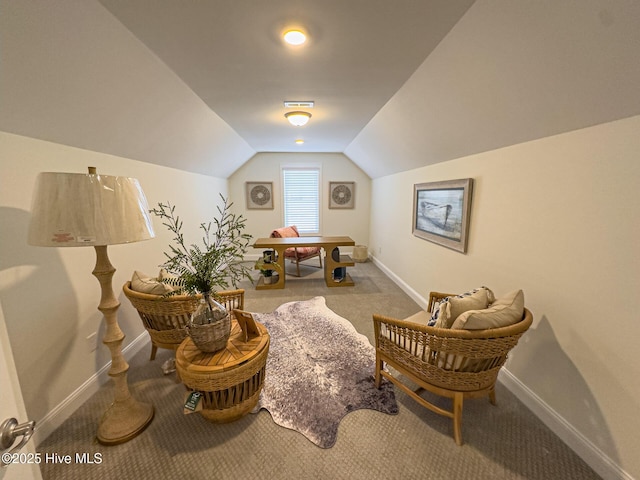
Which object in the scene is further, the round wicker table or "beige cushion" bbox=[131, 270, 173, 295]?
"beige cushion" bbox=[131, 270, 173, 295]

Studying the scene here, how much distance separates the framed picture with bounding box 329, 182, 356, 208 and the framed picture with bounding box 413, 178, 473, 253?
2329mm

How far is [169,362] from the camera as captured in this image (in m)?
2.13

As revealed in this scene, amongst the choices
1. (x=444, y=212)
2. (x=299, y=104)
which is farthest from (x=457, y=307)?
(x=299, y=104)

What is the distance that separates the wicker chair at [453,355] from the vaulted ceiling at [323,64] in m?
1.24

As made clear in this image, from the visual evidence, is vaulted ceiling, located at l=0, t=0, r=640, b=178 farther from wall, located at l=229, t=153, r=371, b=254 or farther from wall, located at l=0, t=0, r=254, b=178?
wall, located at l=229, t=153, r=371, b=254

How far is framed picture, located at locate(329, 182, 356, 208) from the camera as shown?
225 inches

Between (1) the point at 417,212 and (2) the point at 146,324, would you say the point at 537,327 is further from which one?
(2) the point at 146,324

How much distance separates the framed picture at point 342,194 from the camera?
5711 millimetres

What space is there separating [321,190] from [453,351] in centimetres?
471

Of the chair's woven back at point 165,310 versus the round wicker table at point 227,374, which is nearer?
the round wicker table at point 227,374

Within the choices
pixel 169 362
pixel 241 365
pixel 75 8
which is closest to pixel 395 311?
pixel 241 365

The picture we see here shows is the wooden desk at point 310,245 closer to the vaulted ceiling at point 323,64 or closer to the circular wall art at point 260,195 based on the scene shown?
the circular wall art at point 260,195

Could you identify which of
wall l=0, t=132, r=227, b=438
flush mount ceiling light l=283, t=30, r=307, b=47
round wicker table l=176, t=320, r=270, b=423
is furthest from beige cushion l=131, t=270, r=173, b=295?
flush mount ceiling light l=283, t=30, r=307, b=47

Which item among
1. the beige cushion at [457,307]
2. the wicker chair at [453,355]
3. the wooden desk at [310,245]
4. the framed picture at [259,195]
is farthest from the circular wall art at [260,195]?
the beige cushion at [457,307]
